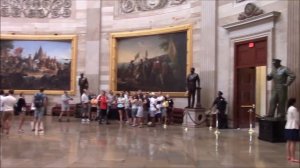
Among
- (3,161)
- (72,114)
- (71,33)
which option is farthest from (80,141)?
(71,33)

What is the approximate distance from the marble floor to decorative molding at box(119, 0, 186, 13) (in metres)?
10.8

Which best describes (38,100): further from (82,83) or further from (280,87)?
(82,83)

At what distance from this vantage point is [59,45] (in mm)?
29547

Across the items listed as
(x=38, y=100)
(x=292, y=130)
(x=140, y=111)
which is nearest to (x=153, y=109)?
(x=140, y=111)

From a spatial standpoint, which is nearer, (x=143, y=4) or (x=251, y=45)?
(x=251, y=45)

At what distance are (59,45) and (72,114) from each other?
5.13m

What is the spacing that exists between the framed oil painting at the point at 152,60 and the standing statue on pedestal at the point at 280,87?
848 centimetres

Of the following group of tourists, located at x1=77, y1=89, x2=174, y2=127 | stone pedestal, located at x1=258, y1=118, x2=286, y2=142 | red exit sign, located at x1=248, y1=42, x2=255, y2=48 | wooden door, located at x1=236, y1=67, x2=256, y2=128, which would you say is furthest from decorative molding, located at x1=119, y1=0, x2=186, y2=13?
stone pedestal, located at x1=258, y1=118, x2=286, y2=142

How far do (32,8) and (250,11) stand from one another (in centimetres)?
1726

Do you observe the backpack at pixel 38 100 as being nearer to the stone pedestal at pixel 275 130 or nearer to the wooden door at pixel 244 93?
the stone pedestal at pixel 275 130

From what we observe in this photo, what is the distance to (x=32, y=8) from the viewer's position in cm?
3012

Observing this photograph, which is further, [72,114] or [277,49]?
[72,114]

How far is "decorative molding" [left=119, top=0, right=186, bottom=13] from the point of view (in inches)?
997

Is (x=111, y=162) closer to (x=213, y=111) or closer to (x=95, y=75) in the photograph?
(x=213, y=111)
